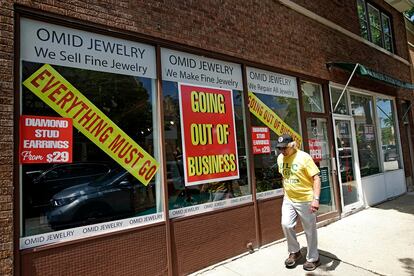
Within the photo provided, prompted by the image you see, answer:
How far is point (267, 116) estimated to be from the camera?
20.3ft

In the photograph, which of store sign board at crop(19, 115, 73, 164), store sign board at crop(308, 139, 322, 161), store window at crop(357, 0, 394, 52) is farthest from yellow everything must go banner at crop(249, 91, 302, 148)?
store window at crop(357, 0, 394, 52)

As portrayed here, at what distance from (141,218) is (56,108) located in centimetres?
169

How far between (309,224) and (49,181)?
3317mm

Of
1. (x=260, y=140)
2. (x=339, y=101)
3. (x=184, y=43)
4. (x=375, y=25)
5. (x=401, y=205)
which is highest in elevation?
(x=375, y=25)

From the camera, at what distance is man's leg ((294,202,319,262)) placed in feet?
14.8

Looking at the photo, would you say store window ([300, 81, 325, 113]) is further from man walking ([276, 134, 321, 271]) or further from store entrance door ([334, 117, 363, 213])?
man walking ([276, 134, 321, 271])

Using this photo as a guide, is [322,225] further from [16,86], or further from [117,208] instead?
[16,86]

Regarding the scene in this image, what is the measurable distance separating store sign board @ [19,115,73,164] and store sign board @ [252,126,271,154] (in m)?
3.17

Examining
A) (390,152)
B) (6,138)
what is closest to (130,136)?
(6,138)

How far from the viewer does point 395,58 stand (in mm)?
11148

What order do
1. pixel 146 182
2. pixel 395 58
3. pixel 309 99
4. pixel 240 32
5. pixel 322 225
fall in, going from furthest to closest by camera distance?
pixel 395 58
pixel 309 99
pixel 322 225
pixel 240 32
pixel 146 182

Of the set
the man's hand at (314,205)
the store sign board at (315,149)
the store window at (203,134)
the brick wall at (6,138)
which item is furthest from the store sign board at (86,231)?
the store sign board at (315,149)

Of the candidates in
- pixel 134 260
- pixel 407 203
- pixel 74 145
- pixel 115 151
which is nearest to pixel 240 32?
pixel 115 151

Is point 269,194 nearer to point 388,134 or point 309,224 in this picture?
point 309,224
